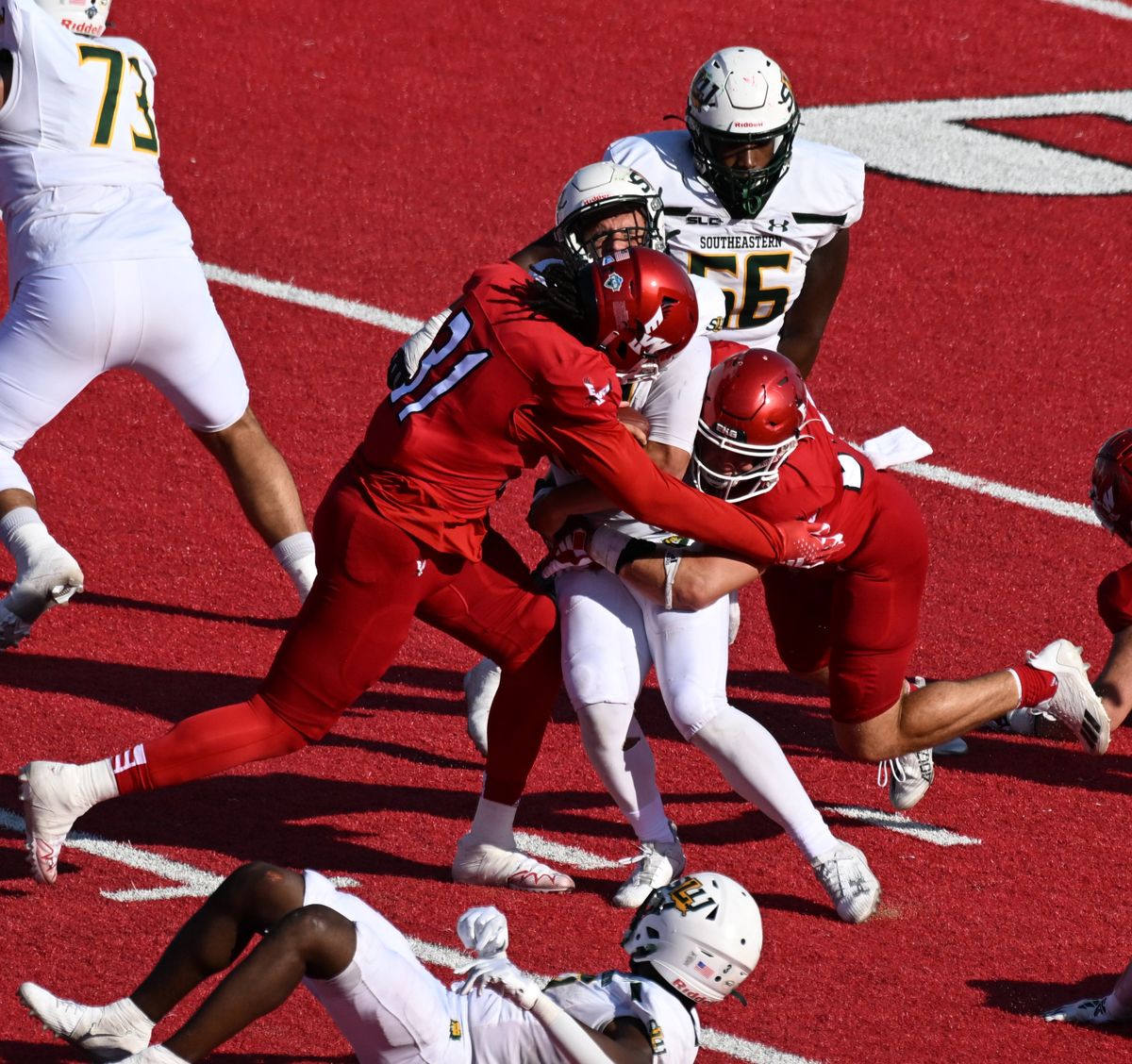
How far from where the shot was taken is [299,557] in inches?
224

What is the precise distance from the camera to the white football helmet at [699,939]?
358cm

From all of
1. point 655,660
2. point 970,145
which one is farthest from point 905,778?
point 970,145

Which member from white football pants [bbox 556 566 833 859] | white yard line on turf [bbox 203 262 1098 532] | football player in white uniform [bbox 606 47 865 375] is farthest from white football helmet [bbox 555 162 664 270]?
white yard line on turf [bbox 203 262 1098 532]

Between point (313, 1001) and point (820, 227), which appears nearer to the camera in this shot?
point (313, 1001)

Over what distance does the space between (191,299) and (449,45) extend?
661 cm

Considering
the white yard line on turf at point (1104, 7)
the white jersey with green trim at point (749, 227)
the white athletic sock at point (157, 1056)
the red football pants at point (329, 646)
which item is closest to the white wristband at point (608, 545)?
the red football pants at point (329, 646)

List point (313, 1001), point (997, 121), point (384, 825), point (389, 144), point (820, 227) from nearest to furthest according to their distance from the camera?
point (313, 1001)
point (384, 825)
point (820, 227)
point (389, 144)
point (997, 121)

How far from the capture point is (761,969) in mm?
4395

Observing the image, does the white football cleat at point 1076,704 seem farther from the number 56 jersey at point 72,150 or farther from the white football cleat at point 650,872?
the number 56 jersey at point 72,150

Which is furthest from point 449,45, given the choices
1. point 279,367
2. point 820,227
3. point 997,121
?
point 820,227

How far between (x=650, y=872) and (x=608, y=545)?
792 millimetres

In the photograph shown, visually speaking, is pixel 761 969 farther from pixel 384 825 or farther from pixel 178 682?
pixel 178 682

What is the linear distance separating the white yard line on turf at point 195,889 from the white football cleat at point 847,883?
0.59 meters

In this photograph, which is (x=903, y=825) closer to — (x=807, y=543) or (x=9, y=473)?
(x=807, y=543)
